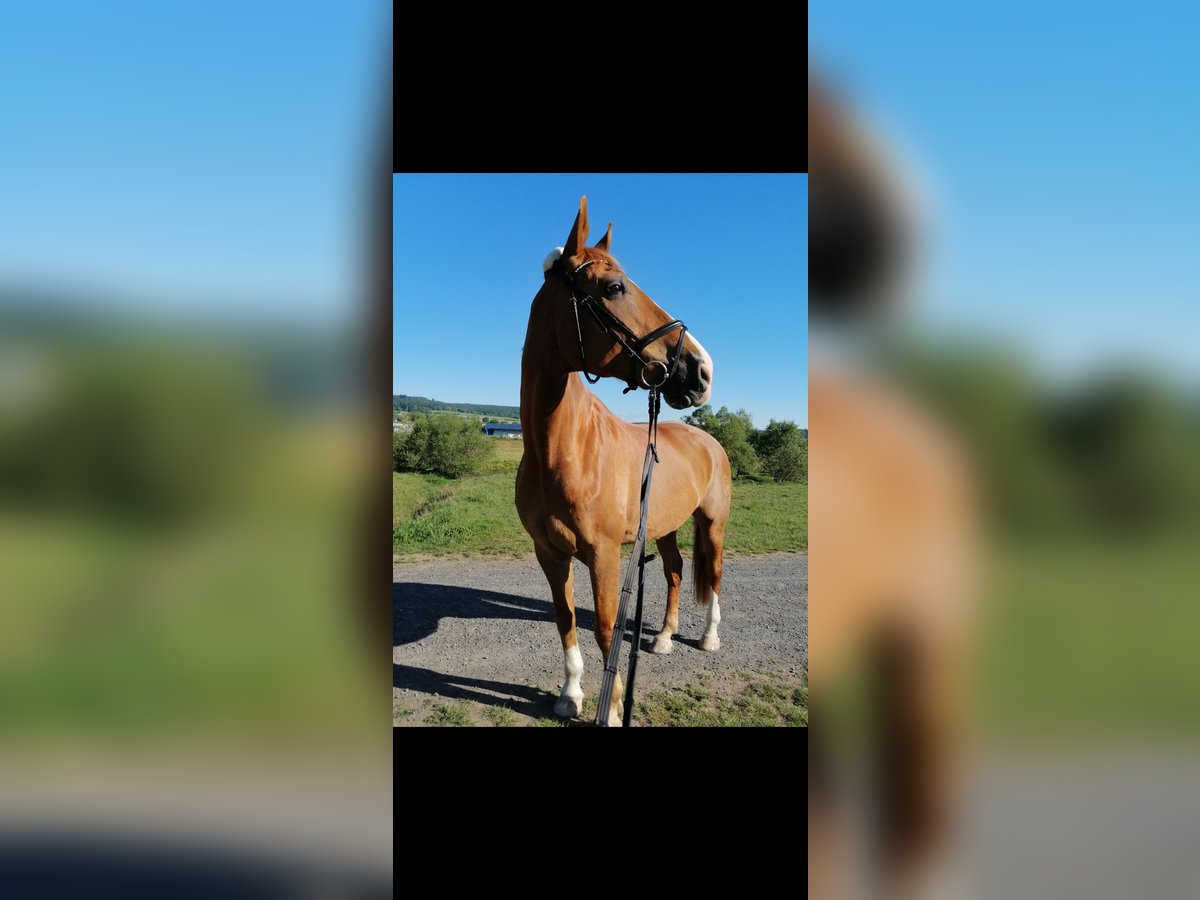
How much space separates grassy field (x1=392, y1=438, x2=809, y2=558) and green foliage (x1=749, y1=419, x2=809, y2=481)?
336mm

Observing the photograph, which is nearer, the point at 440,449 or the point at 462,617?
the point at 462,617

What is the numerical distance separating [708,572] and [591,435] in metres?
2.35

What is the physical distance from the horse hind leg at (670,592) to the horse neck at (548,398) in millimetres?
2144


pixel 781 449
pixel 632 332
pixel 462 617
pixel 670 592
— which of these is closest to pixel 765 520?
pixel 781 449

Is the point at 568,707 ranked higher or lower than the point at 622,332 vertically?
lower

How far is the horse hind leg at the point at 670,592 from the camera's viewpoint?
513cm

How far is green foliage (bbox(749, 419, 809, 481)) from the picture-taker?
1162 centimetres

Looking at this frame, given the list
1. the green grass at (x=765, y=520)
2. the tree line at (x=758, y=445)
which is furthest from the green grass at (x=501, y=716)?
the tree line at (x=758, y=445)

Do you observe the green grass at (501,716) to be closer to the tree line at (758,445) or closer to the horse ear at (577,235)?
the horse ear at (577,235)

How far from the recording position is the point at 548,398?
124 inches

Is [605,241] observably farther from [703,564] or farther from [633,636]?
[703,564]
